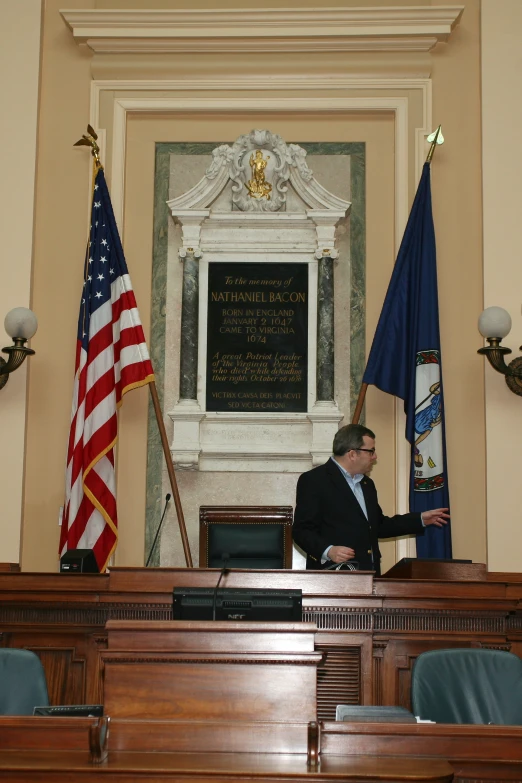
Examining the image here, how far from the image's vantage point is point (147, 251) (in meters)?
7.40

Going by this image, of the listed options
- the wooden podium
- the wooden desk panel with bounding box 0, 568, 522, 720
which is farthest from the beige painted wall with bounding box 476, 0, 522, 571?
the wooden podium

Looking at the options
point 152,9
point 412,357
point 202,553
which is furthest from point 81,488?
point 152,9

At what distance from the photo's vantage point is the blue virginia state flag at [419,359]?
6668mm

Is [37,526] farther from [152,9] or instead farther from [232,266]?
[152,9]

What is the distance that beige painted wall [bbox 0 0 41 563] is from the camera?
22.7ft

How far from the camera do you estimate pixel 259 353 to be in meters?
7.22

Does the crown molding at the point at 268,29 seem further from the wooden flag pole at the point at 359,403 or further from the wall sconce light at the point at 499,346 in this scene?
the wooden flag pole at the point at 359,403

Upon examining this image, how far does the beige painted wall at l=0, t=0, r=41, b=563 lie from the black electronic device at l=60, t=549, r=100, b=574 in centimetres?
173

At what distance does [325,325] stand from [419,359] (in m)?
0.70

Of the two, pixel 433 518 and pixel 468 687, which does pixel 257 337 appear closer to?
pixel 433 518

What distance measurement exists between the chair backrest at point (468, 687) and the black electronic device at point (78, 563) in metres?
1.93

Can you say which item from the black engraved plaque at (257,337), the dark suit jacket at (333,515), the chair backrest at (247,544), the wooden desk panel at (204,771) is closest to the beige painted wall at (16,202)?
the black engraved plaque at (257,337)

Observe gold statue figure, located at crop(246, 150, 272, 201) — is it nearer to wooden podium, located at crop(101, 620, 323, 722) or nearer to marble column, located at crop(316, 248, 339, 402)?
marble column, located at crop(316, 248, 339, 402)

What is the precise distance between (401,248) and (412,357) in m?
0.73
